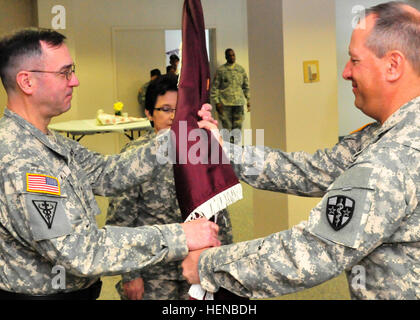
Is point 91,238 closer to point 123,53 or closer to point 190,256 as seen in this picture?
point 190,256

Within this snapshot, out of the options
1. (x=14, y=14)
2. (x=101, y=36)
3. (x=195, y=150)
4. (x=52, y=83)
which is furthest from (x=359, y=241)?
(x=14, y=14)

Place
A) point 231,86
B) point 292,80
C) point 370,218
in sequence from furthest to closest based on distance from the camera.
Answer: point 231,86 < point 292,80 < point 370,218

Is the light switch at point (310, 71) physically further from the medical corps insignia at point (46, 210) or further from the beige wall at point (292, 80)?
the medical corps insignia at point (46, 210)

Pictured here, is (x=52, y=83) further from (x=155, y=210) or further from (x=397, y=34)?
(x=397, y=34)

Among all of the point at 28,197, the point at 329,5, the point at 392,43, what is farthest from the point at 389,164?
the point at 329,5

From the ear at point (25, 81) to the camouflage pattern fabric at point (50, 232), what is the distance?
0.10 m

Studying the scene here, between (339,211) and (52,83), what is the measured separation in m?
1.09

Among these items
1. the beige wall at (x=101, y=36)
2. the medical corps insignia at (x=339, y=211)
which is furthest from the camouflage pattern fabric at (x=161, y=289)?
the beige wall at (x=101, y=36)

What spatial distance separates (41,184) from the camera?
5.45 feet

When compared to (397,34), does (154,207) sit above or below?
below

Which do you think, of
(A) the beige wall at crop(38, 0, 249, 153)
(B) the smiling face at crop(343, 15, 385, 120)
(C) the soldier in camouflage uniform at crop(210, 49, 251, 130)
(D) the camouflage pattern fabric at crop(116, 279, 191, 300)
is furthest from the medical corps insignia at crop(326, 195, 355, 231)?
(C) the soldier in camouflage uniform at crop(210, 49, 251, 130)

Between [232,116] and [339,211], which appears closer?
[339,211]

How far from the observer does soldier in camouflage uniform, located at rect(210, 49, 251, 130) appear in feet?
34.0

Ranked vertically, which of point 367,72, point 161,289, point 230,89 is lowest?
point 161,289
